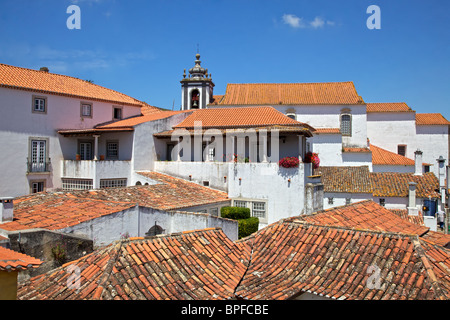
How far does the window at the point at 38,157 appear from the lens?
24.5 m

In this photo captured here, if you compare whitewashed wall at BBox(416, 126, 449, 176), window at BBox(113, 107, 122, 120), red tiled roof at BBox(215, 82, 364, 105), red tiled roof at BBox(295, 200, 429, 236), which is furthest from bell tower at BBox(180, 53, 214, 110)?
whitewashed wall at BBox(416, 126, 449, 176)

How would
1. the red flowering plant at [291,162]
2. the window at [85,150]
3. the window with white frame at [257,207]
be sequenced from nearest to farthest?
the red flowering plant at [291,162]
the window with white frame at [257,207]
the window at [85,150]

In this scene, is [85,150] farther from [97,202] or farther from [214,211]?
[97,202]

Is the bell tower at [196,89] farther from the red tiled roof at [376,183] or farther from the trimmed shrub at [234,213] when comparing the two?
the trimmed shrub at [234,213]

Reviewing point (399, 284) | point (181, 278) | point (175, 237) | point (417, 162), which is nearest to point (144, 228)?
point (175, 237)

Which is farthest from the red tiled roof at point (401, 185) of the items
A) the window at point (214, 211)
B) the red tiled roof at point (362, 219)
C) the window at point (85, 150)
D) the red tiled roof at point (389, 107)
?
the window at point (85, 150)

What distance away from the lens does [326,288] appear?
341 inches

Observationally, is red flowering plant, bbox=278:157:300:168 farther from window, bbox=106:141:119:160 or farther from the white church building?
window, bbox=106:141:119:160

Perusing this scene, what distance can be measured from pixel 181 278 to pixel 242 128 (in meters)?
16.6

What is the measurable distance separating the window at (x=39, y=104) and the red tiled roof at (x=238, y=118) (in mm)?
8676

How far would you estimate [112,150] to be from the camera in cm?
2711

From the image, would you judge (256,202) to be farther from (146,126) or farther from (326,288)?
(326,288)

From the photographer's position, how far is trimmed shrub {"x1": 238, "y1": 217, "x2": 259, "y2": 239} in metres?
19.8
